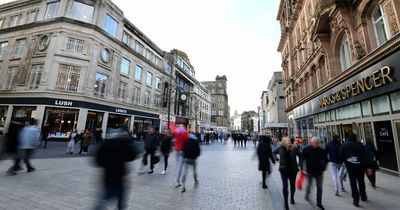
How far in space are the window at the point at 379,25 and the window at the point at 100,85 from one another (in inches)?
1005

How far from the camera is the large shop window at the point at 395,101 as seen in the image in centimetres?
810

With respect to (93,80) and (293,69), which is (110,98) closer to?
(93,80)

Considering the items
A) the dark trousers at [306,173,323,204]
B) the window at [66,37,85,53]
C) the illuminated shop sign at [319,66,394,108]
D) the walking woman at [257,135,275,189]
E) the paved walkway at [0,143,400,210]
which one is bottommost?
the paved walkway at [0,143,400,210]

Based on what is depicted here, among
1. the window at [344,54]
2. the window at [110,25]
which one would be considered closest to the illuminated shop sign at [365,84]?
the window at [344,54]

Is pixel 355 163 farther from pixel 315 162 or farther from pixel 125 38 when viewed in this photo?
pixel 125 38

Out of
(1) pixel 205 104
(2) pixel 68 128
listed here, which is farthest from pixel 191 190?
(1) pixel 205 104

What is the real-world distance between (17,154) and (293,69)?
28.0 metres

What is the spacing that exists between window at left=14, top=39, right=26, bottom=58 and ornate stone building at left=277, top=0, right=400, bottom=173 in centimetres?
3196

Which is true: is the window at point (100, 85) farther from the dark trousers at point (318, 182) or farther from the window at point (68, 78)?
the dark trousers at point (318, 182)

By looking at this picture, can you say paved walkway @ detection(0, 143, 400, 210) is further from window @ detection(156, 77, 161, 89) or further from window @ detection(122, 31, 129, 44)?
window @ detection(156, 77, 161, 89)

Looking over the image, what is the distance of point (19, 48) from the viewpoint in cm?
2333

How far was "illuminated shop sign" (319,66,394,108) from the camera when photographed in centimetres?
839

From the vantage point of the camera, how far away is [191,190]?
5938mm

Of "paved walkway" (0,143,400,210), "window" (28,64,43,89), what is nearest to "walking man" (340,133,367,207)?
"paved walkway" (0,143,400,210)
